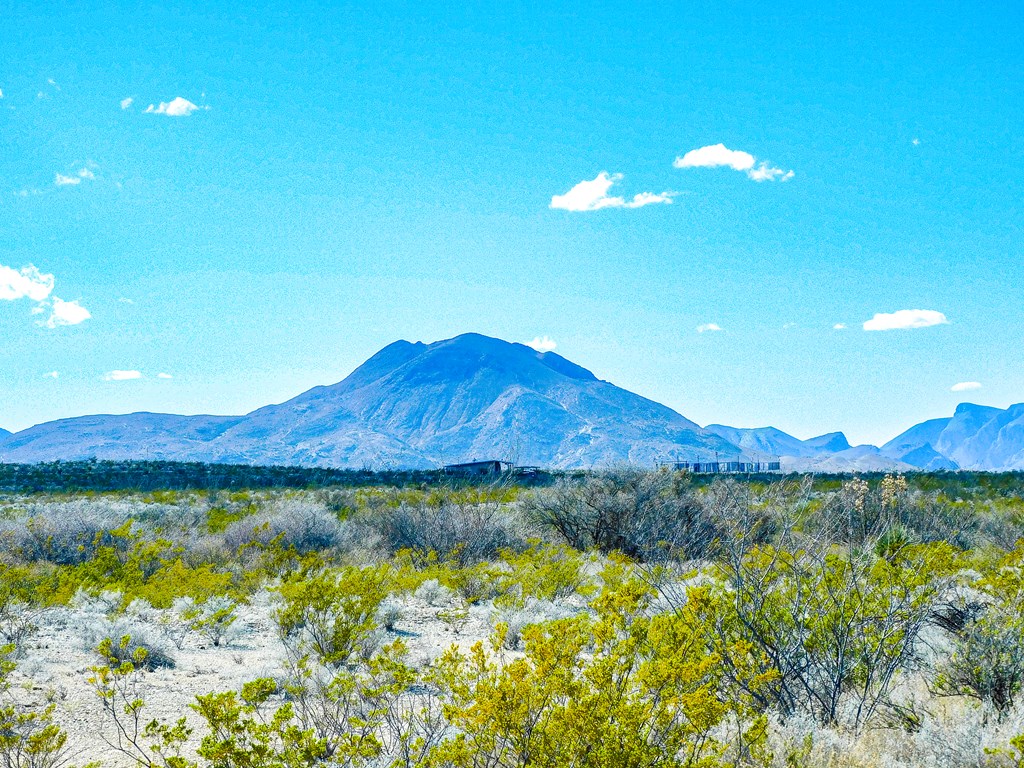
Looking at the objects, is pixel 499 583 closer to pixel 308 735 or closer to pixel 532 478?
pixel 308 735

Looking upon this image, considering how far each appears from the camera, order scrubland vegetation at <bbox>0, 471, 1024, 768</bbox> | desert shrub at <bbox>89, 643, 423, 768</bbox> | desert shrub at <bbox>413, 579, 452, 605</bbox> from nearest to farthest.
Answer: desert shrub at <bbox>89, 643, 423, 768</bbox> < scrubland vegetation at <bbox>0, 471, 1024, 768</bbox> < desert shrub at <bbox>413, 579, 452, 605</bbox>

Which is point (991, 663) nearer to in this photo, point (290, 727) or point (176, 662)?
point (290, 727)

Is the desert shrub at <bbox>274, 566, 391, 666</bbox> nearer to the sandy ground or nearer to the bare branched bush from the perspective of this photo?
the sandy ground

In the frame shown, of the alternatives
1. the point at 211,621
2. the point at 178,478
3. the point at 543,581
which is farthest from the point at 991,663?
the point at 178,478

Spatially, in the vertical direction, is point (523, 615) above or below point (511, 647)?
above

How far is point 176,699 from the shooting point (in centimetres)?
689

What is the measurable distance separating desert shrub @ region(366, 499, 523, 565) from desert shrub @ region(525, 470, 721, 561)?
1128mm

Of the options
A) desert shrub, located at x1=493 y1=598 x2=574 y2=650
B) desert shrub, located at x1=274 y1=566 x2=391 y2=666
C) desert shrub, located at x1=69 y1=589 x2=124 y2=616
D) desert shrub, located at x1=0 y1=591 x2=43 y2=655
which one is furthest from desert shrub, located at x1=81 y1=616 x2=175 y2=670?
desert shrub, located at x1=493 y1=598 x2=574 y2=650

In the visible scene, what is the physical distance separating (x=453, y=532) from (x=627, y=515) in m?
3.85

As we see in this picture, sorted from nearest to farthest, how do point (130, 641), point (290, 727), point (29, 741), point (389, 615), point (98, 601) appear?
point (290, 727) → point (29, 741) → point (130, 641) → point (389, 615) → point (98, 601)

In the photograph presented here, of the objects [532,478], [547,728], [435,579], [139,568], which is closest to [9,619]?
[139,568]

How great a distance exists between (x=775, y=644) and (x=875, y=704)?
30.0 inches

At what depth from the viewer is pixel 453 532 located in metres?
15.4

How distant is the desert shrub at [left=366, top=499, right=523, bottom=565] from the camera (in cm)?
1494
